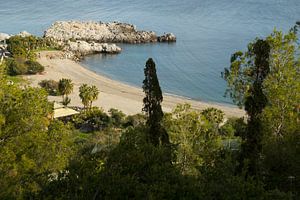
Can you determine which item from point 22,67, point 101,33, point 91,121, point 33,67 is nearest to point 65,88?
point 91,121

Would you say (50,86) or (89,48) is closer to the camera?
(50,86)

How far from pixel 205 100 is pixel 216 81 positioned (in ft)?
28.6

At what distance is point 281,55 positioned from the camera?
20.8 metres

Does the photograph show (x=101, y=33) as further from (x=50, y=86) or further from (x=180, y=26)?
(x=50, y=86)

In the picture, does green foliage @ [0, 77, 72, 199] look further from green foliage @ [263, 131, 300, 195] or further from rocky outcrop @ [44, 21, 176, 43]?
rocky outcrop @ [44, 21, 176, 43]

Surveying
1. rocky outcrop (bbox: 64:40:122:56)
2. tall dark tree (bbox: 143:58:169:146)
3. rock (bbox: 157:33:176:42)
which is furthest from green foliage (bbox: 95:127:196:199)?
rock (bbox: 157:33:176:42)

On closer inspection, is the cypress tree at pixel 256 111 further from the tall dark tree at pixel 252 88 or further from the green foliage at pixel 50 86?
the green foliage at pixel 50 86

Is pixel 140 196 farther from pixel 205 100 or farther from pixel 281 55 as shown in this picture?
pixel 205 100

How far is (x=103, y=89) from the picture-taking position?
237 feet

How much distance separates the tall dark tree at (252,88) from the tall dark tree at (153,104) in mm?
3635

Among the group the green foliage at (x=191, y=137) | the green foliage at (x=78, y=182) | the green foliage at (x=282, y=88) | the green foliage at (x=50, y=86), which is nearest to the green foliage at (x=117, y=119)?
the green foliage at (x=50, y=86)

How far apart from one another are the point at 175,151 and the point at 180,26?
359 ft

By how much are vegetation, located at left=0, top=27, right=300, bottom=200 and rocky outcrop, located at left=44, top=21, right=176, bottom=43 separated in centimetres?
8724

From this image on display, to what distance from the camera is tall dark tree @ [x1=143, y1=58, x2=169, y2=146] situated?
19.0m
